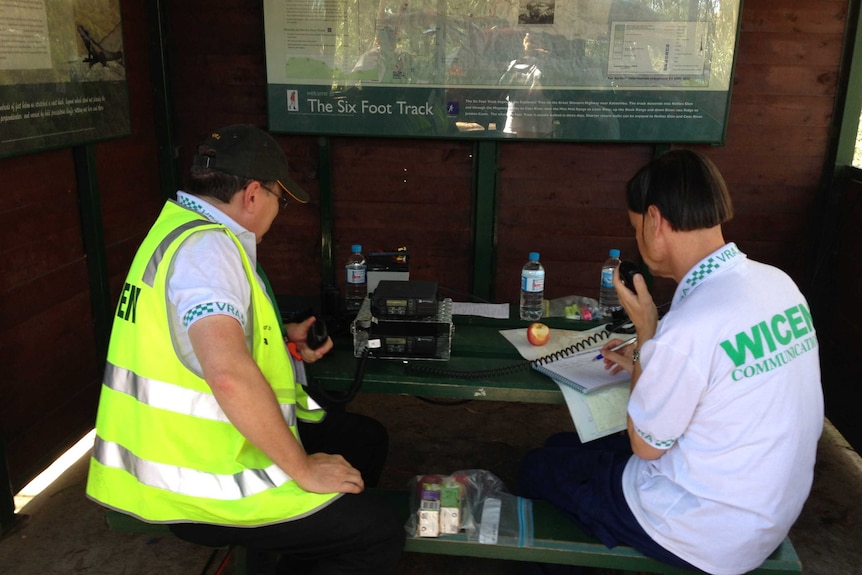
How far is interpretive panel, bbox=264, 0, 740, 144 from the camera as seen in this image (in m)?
3.92

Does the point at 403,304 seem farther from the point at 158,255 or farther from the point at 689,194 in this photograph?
the point at 689,194

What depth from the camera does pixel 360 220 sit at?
179 inches

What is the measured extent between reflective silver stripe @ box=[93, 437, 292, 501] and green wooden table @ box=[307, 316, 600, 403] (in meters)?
0.51

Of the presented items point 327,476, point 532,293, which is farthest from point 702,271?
point 532,293

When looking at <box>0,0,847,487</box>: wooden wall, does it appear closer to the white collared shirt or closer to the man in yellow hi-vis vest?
the man in yellow hi-vis vest

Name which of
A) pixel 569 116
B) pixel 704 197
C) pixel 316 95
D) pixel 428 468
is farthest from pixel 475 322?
pixel 316 95

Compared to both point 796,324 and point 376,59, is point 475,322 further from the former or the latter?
point 376,59

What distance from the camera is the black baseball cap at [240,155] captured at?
1973mm

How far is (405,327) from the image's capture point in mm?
2391

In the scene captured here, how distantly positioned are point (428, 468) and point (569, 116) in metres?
2.09

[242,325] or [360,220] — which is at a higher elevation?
[242,325]

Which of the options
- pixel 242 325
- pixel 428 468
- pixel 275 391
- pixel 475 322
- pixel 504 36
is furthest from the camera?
pixel 504 36

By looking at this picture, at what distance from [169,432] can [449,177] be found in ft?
9.54

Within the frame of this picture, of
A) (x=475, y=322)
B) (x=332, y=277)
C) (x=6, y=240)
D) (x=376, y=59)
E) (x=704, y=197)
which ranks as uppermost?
(x=376, y=59)
